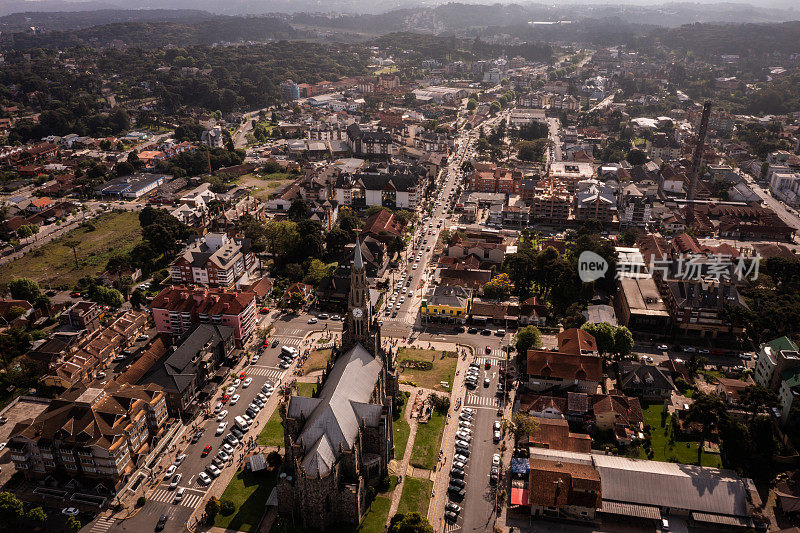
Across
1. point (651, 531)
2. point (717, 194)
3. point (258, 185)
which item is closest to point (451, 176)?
point (258, 185)

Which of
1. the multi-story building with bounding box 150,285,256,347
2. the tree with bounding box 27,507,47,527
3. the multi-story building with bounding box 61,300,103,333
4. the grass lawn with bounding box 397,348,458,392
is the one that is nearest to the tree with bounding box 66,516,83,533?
the tree with bounding box 27,507,47,527

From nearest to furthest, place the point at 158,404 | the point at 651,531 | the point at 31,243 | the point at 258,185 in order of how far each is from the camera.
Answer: the point at 651,531
the point at 158,404
the point at 31,243
the point at 258,185

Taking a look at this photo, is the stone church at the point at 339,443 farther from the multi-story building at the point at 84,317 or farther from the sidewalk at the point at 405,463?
the multi-story building at the point at 84,317

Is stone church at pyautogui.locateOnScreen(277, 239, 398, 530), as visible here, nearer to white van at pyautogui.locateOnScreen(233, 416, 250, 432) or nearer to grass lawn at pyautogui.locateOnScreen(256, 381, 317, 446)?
grass lawn at pyautogui.locateOnScreen(256, 381, 317, 446)

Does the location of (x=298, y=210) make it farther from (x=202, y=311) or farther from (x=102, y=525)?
(x=102, y=525)

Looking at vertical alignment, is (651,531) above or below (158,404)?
below

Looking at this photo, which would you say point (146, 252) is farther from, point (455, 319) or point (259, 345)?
point (455, 319)

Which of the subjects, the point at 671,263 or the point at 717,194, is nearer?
the point at 671,263
